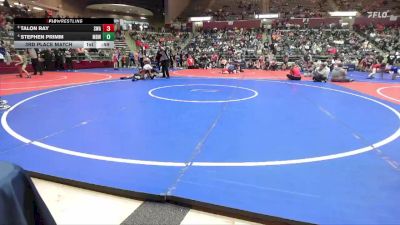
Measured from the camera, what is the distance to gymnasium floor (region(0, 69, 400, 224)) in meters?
3.10

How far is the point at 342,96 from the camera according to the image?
32.2 ft

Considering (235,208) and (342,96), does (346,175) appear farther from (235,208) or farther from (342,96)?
(342,96)

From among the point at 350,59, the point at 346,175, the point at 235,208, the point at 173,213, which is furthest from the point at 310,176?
the point at 350,59

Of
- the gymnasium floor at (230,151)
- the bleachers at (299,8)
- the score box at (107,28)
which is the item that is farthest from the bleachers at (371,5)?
the score box at (107,28)

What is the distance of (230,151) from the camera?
449 cm

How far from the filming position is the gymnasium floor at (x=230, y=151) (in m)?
3.10

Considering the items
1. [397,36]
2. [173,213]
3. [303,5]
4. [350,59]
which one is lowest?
[173,213]

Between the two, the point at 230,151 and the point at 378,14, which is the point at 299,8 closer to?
the point at 378,14

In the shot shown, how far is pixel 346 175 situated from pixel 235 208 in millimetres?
1535

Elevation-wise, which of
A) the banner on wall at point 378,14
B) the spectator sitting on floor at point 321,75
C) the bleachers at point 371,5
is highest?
the bleachers at point 371,5
